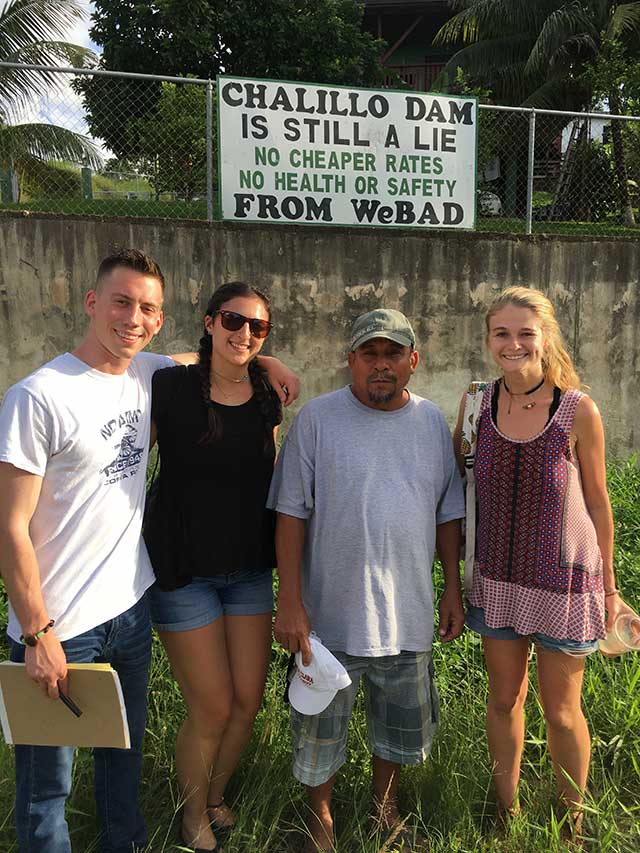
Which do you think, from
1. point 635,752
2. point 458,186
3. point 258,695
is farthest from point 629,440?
point 258,695

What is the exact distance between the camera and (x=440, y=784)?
2680 mm

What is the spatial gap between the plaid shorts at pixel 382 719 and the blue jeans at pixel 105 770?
0.55 m

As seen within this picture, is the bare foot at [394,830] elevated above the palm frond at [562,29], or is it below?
below

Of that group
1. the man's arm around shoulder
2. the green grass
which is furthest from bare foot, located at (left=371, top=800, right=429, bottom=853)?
the man's arm around shoulder

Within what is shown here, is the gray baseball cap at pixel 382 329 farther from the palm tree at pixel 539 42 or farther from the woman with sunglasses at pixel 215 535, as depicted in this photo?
the palm tree at pixel 539 42

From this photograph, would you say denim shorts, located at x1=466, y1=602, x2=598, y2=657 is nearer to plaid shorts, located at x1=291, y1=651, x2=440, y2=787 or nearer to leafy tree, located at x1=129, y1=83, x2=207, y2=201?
plaid shorts, located at x1=291, y1=651, x2=440, y2=787

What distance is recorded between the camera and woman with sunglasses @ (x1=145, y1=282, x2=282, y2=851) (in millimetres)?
2277

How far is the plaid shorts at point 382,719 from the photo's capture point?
7.90 ft

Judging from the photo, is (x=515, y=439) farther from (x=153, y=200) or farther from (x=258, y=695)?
(x=153, y=200)

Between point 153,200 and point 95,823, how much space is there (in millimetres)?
5329

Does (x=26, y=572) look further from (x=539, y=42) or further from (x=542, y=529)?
(x=539, y=42)

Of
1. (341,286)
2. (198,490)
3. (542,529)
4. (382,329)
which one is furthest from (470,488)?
(341,286)

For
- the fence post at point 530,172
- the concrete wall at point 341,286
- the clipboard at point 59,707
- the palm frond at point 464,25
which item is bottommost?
the clipboard at point 59,707

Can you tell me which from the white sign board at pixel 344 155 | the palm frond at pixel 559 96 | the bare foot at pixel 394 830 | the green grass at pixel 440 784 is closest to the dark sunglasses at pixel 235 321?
the green grass at pixel 440 784
